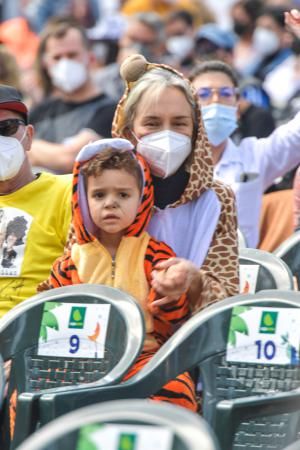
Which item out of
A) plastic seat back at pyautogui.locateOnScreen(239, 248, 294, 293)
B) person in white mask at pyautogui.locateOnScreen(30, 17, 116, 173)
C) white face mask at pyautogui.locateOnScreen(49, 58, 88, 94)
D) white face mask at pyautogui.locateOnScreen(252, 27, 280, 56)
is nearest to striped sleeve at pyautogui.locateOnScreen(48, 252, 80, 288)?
plastic seat back at pyautogui.locateOnScreen(239, 248, 294, 293)

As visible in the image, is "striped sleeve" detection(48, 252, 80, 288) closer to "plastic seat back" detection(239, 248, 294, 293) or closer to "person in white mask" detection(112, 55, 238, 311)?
"person in white mask" detection(112, 55, 238, 311)

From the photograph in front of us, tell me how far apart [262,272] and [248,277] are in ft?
0.37

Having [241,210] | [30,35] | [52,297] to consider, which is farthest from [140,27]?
[52,297]

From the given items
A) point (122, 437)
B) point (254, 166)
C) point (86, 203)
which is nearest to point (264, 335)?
point (86, 203)

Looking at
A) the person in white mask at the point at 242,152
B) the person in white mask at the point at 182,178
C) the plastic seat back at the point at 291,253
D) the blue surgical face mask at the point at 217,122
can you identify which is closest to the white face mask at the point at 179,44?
the person in white mask at the point at 242,152

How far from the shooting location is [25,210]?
5.59 metres

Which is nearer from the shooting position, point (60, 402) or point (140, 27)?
point (60, 402)

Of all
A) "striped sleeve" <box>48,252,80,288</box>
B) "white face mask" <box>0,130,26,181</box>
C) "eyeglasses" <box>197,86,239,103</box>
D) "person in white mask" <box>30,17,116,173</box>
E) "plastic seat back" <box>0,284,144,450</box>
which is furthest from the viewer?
"person in white mask" <box>30,17,116,173</box>

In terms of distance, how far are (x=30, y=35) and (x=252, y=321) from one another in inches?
343

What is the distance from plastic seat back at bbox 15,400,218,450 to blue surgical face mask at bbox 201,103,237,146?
3908 mm

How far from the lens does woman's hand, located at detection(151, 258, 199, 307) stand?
15.5 ft

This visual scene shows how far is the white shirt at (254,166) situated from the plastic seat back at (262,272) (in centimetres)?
103

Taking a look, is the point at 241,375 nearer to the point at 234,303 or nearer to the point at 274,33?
the point at 234,303

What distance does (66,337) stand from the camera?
4.67 metres
